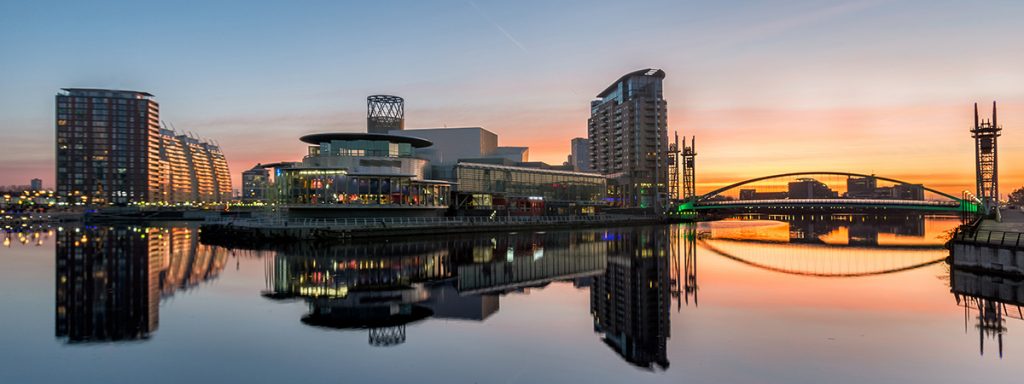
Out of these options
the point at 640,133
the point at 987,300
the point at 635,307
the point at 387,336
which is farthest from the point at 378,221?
the point at 640,133

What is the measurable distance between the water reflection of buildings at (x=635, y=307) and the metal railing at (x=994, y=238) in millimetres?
14225

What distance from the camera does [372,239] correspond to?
50.2m

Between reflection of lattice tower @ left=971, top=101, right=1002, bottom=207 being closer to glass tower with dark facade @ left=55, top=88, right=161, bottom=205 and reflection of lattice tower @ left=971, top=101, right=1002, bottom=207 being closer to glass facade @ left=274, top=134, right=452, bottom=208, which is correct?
glass facade @ left=274, top=134, right=452, bottom=208

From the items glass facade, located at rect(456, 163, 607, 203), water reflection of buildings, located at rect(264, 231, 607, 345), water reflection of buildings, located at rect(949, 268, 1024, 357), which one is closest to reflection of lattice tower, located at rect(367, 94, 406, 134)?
glass facade, located at rect(456, 163, 607, 203)

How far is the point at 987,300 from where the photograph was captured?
21609 millimetres

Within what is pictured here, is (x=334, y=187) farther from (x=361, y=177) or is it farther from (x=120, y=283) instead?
(x=120, y=283)

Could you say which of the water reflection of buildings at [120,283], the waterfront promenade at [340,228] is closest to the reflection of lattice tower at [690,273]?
the water reflection of buildings at [120,283]

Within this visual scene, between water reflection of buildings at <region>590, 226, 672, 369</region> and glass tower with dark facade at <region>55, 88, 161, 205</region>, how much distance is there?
180004mm

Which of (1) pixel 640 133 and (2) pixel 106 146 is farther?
(2) pixel 106 146

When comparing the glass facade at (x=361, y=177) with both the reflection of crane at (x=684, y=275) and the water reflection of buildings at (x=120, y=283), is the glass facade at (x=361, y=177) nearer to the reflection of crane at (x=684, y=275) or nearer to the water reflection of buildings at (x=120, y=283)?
the water reflection of buildings at (x=120, y=283)

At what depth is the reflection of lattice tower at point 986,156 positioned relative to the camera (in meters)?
61.7

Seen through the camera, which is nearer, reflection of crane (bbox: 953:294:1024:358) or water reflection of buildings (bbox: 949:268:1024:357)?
reflection of crane (bbox: 953:294:1024:358)

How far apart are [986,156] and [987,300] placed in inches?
2157

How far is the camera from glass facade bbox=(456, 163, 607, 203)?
257ft
